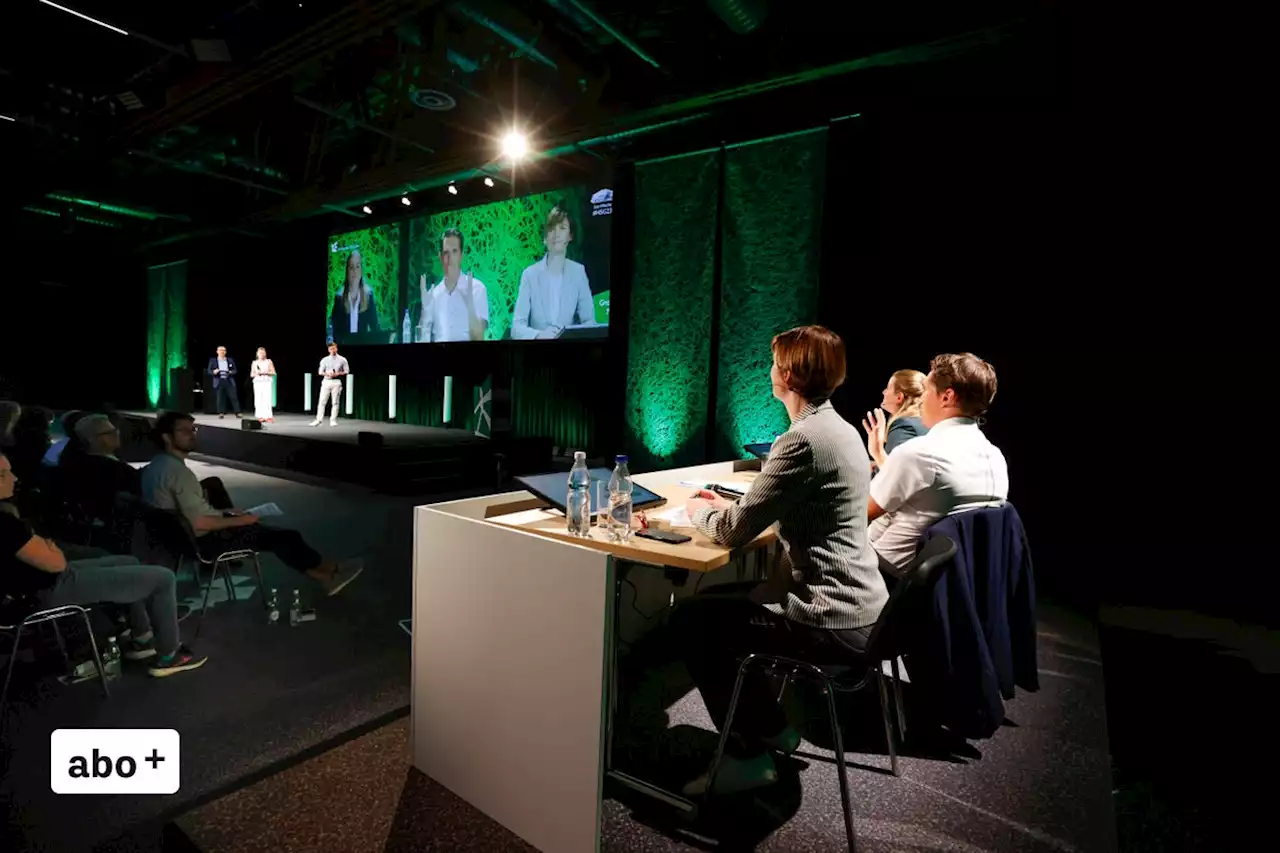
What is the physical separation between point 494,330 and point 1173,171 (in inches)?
274

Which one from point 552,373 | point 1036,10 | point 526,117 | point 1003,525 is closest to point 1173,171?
point 1036,10

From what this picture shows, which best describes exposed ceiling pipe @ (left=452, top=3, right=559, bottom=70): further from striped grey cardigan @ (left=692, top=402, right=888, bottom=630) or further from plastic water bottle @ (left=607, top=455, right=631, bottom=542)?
striped grey cardigan @ (left=692, top=402, right=888, bottom=630)

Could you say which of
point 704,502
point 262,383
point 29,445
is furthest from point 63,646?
point 262,383

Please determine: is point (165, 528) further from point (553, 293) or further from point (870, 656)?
point (553, 293)

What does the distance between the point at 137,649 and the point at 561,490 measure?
2019 mm

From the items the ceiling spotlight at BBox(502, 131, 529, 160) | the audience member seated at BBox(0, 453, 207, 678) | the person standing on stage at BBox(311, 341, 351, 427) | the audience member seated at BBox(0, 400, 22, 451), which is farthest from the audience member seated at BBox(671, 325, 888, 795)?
the person standing on stage at BBox(311, 341, 351, 427)

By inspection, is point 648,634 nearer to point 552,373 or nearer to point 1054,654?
point 1054,654

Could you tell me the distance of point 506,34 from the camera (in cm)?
543

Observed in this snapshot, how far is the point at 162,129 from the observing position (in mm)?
5898

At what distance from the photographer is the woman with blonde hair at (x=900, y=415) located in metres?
2.74

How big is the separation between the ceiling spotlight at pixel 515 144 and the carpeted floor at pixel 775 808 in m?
5.39

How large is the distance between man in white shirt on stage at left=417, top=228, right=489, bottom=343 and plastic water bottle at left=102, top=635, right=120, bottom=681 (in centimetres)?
636

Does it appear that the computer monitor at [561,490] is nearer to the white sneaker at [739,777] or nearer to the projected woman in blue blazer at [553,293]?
the white sneaker at [739,777]

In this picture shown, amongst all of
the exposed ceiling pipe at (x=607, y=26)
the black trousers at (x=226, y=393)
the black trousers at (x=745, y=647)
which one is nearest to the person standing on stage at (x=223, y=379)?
the black trousers at (x=226, y=393)
